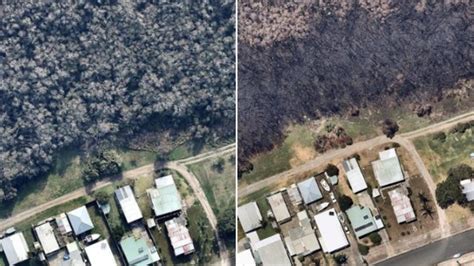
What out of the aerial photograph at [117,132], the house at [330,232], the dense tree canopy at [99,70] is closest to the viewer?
the dense tree canopy at [99,70]

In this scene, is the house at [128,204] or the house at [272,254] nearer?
the house at [272,254]

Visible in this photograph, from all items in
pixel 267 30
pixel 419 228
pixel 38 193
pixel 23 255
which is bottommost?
pixel 419 228

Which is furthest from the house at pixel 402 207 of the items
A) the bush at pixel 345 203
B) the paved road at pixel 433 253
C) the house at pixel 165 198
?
the house at pixel 165 198

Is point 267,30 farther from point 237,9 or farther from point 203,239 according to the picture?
point 203,239

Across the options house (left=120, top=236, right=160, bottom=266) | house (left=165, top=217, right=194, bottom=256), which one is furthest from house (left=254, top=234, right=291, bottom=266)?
house (left=120, top=236, right=160, bottom=266)

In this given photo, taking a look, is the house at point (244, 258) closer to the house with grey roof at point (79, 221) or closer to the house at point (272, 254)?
the house at point (272, 254)

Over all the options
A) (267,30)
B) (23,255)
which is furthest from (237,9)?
(23,255)
